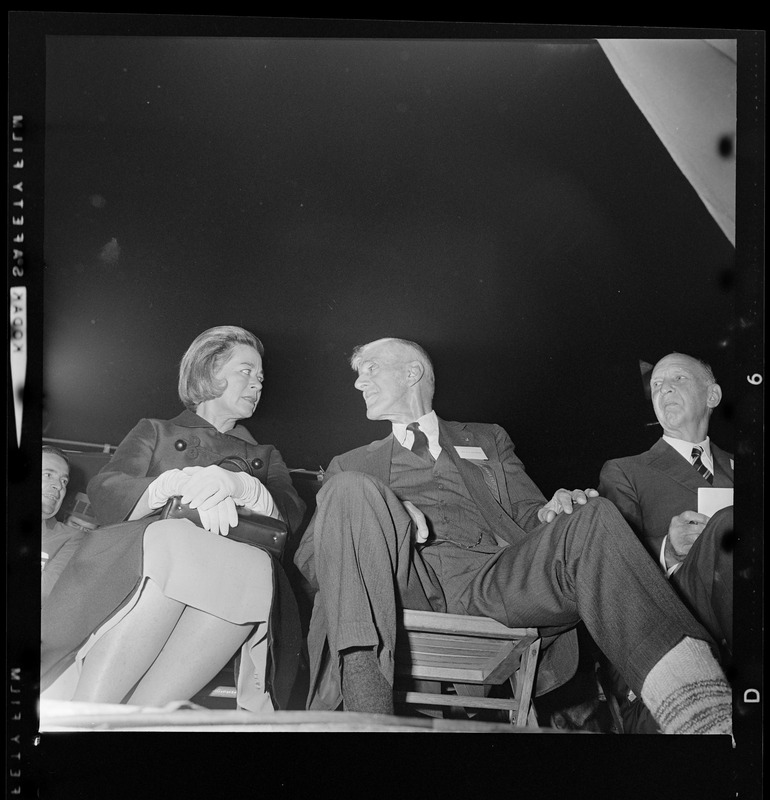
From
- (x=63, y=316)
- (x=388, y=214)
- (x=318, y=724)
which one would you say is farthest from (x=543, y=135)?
(x=318, y=724)

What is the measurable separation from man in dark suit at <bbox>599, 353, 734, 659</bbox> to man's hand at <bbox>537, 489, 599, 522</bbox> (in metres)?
0.13

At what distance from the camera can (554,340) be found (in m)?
2.60

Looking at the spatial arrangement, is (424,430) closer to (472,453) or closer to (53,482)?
(472,453)

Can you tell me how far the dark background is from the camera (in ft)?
8.28

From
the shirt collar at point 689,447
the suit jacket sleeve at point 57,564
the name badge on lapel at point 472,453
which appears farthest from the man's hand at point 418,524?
the suit jacket sleeve at point 57,564

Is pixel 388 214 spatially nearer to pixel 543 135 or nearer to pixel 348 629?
pixel 543 135

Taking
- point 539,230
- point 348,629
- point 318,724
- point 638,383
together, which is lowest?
point 318,724

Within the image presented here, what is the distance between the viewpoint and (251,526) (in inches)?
94.6

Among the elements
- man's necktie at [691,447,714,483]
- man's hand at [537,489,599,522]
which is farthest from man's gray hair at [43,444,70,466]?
man's necktie at [691,447,714,483]

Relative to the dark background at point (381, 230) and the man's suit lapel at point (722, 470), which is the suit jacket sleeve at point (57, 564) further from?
the man's suit lapel at point (722, 470)

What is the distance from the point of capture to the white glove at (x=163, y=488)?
2.41m

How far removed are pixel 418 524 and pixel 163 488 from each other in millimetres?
667

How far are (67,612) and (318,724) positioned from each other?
70 centimetres

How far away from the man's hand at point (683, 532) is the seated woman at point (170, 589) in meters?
1.00
